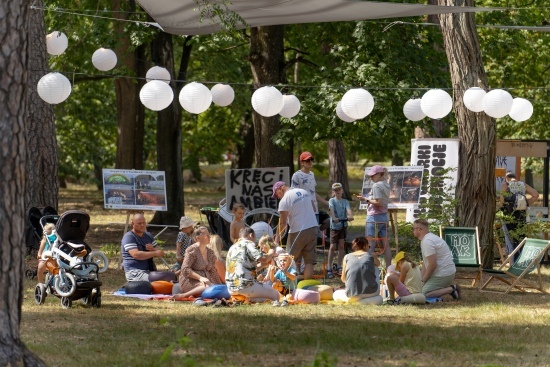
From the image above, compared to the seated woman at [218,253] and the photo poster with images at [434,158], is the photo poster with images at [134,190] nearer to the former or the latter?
the seated woman at [218,253]

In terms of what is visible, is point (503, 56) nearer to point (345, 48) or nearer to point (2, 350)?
point (345, 48)

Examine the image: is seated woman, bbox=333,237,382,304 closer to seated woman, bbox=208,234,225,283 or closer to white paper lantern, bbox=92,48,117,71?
seated woman, bbox=208,234,225,283

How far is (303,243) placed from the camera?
560 inches

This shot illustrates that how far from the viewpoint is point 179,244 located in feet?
46.2

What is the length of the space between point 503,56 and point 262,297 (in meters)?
18.9

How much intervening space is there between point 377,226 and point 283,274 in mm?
2933

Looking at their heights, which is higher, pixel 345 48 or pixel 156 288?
pixel 345 48

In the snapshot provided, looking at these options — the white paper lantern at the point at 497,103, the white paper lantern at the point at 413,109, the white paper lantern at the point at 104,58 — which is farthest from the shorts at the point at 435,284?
the white paper lantern at the point at 104,58

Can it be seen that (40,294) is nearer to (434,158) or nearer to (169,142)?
(434,158)

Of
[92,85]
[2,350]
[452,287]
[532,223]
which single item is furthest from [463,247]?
[92,85]

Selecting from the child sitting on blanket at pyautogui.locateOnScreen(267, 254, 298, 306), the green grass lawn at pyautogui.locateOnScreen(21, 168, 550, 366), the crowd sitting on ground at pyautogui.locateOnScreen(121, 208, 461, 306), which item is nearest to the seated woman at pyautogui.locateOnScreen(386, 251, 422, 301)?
the crowd sitting on ground at pyautogui.locateOnScreen(121, 208, 461, 306)

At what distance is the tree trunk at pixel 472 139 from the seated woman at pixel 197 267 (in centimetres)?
474

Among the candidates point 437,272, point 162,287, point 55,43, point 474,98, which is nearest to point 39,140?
point 55,43

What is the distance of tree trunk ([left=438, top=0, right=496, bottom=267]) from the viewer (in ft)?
52.5
